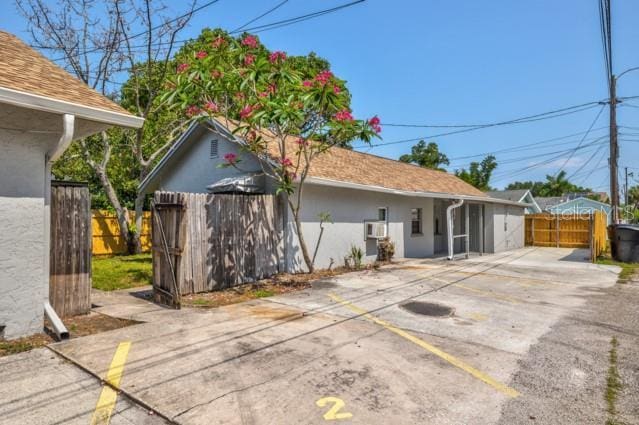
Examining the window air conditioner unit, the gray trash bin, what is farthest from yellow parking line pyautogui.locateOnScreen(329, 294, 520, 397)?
the gray trash bin

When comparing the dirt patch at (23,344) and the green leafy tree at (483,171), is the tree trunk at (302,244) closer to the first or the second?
the dirt patch at (23,344)

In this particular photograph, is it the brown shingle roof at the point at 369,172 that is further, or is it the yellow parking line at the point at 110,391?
the brown shingle roof at the point at 369,172

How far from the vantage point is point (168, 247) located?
23.5 ft

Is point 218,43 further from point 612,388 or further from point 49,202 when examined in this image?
point 612,388

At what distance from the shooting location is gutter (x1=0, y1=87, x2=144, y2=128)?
14.7 ft

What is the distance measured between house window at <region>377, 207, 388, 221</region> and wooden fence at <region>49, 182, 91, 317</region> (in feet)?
31.3

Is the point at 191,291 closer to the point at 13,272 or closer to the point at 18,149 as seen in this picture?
the point at 13,272

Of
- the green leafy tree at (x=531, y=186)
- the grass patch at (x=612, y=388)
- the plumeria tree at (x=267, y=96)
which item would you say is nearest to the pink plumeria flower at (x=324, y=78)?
the plumeria tree at (x=267, y=96)

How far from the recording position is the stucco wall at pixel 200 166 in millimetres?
11368

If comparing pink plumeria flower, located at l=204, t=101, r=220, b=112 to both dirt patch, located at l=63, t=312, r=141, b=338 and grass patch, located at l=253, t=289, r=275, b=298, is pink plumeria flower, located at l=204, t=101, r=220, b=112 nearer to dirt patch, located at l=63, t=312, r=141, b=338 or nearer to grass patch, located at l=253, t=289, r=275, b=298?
grass patch, located at l=253, t=289, r=275, b=298

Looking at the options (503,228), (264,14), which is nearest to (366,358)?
(264,14)

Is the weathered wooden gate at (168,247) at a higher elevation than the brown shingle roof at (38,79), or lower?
lower

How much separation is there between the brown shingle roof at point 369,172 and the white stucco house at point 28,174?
5059 mm

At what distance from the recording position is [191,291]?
8.04 metres
